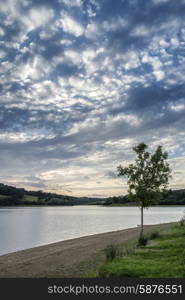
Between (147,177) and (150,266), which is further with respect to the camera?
(147,177)

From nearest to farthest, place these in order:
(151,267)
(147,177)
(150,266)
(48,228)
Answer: (151,267), (150,266), (147,177), (48,228)

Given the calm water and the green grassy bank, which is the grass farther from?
the calm water

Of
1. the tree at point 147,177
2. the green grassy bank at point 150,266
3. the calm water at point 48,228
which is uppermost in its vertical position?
the tree at point 147,177

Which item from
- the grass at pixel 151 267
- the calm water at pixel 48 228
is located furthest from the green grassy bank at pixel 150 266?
the calm water at pixel 48 228

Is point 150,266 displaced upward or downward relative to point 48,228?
upward

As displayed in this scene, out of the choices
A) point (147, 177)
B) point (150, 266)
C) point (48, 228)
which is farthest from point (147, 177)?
point (48, 228)

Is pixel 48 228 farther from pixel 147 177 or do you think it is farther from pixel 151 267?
pixel 151 267

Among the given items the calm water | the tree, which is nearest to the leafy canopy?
the tree

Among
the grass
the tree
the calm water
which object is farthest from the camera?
the calm water

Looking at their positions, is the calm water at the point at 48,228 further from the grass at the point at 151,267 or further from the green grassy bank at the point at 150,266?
the grass at the point at 151,267

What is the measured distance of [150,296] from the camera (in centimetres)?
1038

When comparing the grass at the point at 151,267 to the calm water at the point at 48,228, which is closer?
the grass at the point at 151,267

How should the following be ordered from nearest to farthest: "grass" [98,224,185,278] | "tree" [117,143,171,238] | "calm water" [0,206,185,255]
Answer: "grass" [98,224,185,278] → "tree" [117,143,171,238] → "calm water" [0,206,185,255]

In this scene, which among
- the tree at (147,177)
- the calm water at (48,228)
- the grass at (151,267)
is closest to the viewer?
the grass at (151,267)
